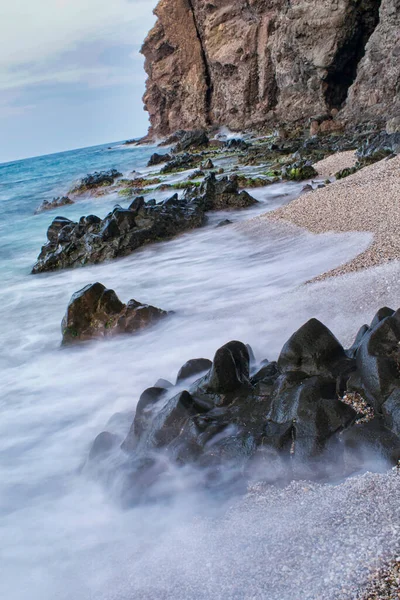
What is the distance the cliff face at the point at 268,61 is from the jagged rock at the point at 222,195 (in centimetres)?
1241

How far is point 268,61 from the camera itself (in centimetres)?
3250

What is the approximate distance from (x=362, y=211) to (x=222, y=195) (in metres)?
4.88

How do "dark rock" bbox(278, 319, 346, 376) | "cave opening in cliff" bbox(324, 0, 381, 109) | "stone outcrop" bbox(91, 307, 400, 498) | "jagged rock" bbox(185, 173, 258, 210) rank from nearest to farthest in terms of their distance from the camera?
1. "stone outcrop" bbox(91, 307, 400, 498)
2. "dark rock" bbox(278, 319, 346, 376)
3. "jagged rock" bbox(185, 173, 258, 210)
4. "cave opening in cliff" bbox(324, 0, 381, 109)

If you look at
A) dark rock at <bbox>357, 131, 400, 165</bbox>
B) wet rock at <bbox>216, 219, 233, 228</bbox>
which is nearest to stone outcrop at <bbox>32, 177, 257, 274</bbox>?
wet rock at <bbox>216, 219, 233, 228</bbox>

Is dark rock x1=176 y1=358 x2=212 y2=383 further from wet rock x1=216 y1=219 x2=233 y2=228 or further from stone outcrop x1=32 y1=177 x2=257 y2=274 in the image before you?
wet rock x1=216 y1=219 x2=233 y2=228

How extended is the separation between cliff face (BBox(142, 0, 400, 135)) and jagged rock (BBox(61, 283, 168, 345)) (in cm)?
1858

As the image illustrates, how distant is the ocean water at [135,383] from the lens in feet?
6.08

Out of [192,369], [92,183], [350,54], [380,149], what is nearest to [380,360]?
[192,369]

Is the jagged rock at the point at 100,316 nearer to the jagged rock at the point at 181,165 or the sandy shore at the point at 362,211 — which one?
the sandy shore at the point at 362,211

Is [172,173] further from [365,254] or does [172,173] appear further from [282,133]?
[365,254]

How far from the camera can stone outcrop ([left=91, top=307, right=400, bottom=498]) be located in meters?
2.02

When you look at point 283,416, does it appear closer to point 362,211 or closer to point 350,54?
point 362,211

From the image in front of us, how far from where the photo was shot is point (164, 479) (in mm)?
2344

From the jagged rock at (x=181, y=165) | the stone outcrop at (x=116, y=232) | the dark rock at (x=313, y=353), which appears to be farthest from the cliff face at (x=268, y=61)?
the dark rock at (x=313, y=353)
